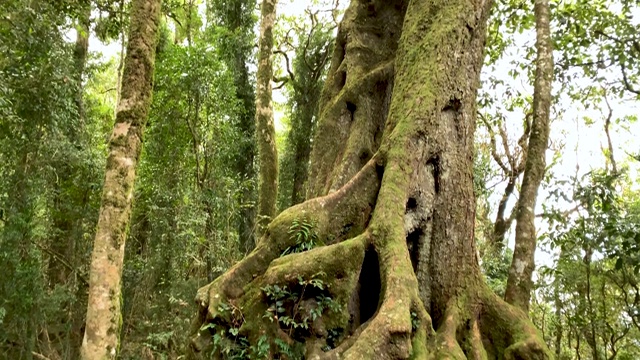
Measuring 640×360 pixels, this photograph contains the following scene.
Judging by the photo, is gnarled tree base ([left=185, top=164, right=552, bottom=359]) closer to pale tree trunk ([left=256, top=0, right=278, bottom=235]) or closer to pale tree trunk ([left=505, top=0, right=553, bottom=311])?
pale tree trunk ([left=505, top=0, right=553, bottom=311])

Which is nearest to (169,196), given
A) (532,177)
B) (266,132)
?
(266,132)

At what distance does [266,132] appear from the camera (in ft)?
29.0

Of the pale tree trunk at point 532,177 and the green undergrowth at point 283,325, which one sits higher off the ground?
the pale tree trunk at point 532,177

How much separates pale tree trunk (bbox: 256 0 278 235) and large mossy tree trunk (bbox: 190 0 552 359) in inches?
115

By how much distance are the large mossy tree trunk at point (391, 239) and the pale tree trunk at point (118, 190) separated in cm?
120

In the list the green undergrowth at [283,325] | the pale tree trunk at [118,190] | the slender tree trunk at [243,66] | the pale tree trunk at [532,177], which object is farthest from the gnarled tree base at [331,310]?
the slender tree trunk at [243,66]

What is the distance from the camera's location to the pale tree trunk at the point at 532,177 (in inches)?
199

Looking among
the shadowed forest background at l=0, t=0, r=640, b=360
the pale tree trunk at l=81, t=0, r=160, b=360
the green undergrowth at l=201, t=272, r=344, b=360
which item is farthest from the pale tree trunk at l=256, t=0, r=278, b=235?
the green undergrowth at l=201, t=272, r=344, b=360

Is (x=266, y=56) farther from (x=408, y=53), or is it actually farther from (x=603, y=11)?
(x=603, y=11)

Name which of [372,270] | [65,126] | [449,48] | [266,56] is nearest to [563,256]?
[449,48]

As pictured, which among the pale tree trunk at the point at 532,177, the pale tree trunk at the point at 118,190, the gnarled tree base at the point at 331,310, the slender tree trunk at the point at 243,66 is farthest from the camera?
the slender tree trunk at the point at 243,66

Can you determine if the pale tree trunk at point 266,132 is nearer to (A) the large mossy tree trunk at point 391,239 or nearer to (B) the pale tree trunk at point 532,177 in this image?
(A) the large mossy tree trunk at point 391,239

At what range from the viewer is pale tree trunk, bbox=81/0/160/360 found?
14.7 ft

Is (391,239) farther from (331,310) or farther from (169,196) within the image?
(169,196)
